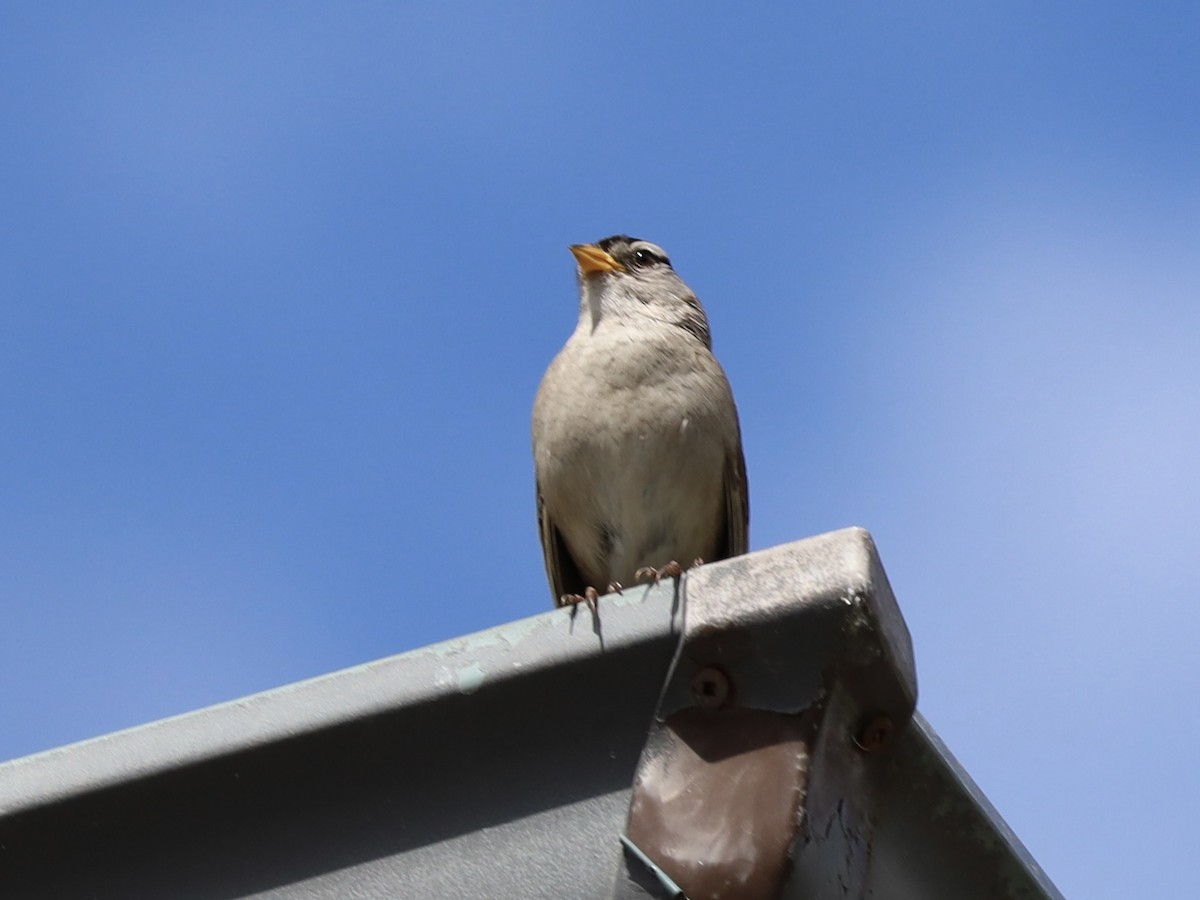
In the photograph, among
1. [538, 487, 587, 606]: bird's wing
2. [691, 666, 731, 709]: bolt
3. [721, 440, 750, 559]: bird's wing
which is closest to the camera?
[691, 666, 731, 709]: bolt

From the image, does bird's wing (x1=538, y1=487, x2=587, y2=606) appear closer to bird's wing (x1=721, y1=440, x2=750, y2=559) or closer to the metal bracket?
bird's wing (x1=721, y1=440, x2=750, y2=559)

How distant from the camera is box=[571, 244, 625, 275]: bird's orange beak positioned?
270 inches

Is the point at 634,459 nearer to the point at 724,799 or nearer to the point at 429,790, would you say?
the point at 429,790

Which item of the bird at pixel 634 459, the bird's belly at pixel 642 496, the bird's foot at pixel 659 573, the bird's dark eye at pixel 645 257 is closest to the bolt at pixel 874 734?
the bird's foot at pixel 659 573

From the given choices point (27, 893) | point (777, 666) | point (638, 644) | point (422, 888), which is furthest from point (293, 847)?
point (777, 666)

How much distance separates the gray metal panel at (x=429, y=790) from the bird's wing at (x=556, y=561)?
3.61 m

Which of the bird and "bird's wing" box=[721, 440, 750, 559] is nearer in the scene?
the bird

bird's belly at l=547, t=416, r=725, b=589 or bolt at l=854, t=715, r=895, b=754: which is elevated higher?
bolt at l=854, t=715, r=895, b=754

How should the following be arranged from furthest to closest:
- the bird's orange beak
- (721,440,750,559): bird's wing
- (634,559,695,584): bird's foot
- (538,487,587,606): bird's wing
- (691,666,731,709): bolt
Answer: the bird's orange beak < (538,487,587,606): bird's wing < (721,440,750,559): bird's wing < (634,559,695,584): bird's foot < (691,666,731,709): bolt

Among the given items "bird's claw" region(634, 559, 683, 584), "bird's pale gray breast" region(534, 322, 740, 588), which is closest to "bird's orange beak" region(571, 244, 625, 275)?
"bird's pale gray breast" region(534, 322, 740, 588)

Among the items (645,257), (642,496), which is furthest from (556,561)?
(645,257)

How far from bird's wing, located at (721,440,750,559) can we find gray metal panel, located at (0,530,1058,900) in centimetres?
350

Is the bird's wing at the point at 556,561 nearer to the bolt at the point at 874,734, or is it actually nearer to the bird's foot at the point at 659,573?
the bird's foot at the point at 659,573

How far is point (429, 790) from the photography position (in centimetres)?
243
